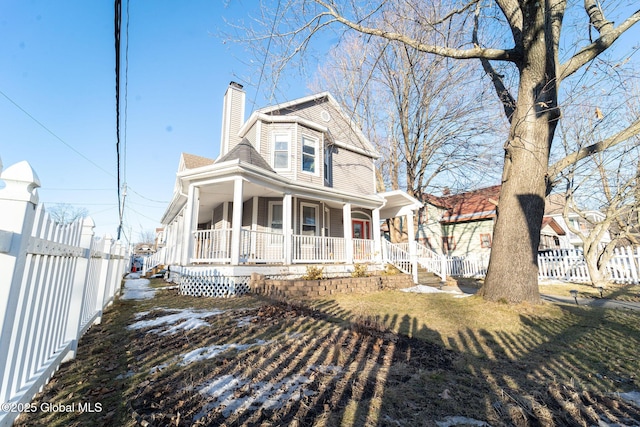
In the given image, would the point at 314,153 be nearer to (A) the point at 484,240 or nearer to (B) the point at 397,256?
(B) the point at 397,256

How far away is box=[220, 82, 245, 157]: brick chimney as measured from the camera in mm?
13148

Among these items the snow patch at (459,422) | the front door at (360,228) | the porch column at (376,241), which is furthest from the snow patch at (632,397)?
the front door at (360,228)

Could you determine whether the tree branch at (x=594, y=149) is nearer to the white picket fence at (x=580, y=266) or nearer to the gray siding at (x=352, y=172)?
the white picket fence at (x=580, y=266)

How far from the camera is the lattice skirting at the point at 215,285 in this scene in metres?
7.52

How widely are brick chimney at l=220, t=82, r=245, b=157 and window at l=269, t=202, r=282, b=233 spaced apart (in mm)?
3888

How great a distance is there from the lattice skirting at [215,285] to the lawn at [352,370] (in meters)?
2.43

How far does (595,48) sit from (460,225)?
59.4 feet

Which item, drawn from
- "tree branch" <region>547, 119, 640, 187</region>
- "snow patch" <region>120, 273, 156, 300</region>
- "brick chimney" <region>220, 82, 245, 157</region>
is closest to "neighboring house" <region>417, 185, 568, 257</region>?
"brick chimney" <region>220, 82, 245, 157</region>

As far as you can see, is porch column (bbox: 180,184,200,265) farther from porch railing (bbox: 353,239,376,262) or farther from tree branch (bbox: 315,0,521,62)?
tree branch (bbox: 315,0,521,62)

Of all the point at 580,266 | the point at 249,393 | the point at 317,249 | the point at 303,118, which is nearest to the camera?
the point at 249,393

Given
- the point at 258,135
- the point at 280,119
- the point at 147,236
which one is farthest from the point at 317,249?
the point at 147,236

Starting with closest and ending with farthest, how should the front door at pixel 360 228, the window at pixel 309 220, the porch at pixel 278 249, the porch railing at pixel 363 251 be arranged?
the porch at pixel 278 249, the porch railing at pixel 363 251, the window at pixel 309 220, the front door at pixel 360 228

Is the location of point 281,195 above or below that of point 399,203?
below

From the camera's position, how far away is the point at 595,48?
18.1 ft
